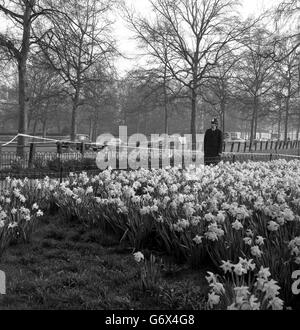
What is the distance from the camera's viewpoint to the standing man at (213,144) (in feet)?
40.2

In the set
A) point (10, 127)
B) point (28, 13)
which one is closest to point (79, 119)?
point (10, 127)

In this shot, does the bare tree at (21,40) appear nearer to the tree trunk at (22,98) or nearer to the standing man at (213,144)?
the tree trunk at (22,98)

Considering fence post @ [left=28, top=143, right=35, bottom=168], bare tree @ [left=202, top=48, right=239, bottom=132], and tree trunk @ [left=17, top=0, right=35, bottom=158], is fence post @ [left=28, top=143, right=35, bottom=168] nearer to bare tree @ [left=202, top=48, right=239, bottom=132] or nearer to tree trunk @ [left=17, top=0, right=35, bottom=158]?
tree trunk @ [left=17, top=0, right=35, bottom=158]

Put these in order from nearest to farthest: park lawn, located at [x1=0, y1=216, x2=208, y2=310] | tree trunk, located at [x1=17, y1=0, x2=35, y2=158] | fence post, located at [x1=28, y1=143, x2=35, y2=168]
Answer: park lawn, located at [x1=0, y1=216, x2=208, y2=310] < fence post, located at [x1=28, y1=143, x2=35, y2=168] < tree trunk, located at [x1=17, y1=0, x2=35, y2=158]

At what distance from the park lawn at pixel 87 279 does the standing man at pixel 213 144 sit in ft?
23.7

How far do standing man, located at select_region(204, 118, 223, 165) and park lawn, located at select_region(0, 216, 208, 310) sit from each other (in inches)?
285

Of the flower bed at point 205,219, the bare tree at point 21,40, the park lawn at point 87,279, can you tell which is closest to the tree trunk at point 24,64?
the bare tree at point 21,40

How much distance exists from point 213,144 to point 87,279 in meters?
8.88

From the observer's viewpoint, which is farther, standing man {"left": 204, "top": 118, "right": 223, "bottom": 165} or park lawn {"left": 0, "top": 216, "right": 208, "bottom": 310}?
standing man {"left": 204, "top": 118, "right": 223, "bottom": 165}

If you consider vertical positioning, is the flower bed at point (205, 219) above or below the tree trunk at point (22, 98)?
below

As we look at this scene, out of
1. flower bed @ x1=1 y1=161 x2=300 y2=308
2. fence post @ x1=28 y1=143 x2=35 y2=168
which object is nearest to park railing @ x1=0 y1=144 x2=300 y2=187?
fence post @ x1=28 y1=143 x2=35 y2=168

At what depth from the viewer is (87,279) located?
4066 millimetres

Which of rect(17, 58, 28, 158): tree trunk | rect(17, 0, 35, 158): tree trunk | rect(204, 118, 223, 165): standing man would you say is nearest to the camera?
rect(204, 118, 223, 165): standing man

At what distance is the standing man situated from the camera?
1225cm
